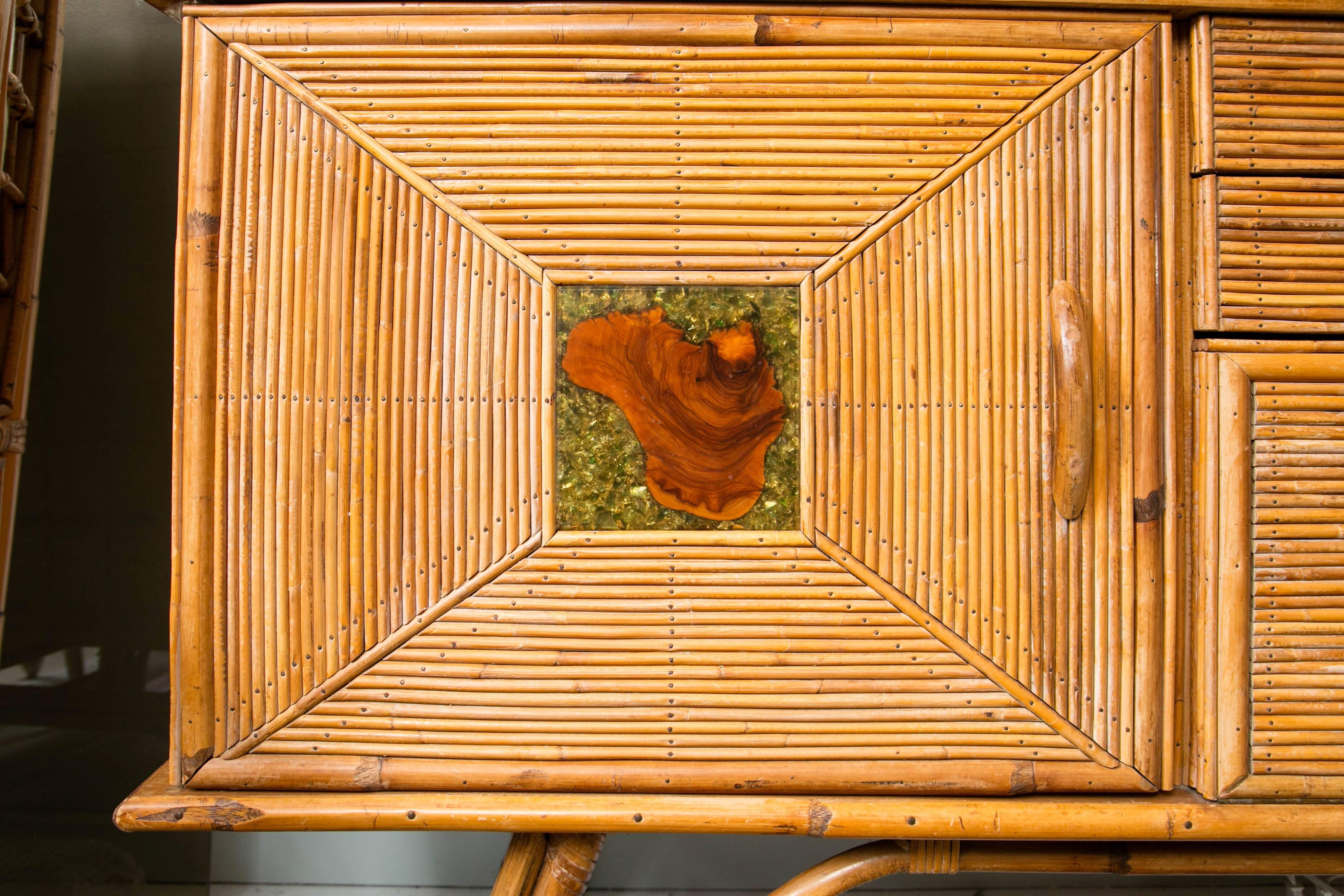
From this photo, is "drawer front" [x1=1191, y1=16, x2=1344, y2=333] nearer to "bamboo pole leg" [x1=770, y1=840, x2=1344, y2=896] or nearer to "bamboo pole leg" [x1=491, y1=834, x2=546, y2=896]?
"bamboo pole leg" [x1=770, y1=840, x2=1344, y2=896]

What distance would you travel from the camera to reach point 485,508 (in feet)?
3.97

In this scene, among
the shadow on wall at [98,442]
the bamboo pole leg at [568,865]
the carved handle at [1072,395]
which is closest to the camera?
the carved handle at [1072,395]

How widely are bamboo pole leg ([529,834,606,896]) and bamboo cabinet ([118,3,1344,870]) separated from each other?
147 mm

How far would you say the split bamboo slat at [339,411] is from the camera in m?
1.20

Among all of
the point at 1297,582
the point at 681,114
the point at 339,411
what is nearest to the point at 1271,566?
the point at 1297,582

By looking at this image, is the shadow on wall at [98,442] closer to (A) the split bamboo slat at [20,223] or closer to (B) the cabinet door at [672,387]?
(A) the split bamboo slat at [20,223]

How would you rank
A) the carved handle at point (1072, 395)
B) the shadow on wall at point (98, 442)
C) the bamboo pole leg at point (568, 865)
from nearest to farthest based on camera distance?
1. the carved handle at point (1072, 395)
2. the bamboo pole leg at point (568, 865)
3. the shadow on wall at point (98, 442)

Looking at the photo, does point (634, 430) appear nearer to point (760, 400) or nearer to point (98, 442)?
point (760, 400)

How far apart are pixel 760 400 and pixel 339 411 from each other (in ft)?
2.55

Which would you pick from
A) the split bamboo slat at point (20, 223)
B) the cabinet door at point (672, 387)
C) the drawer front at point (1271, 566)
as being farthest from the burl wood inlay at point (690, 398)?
the split bamboo slat at point (20, 223)

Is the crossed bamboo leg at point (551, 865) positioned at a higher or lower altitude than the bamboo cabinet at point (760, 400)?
lower

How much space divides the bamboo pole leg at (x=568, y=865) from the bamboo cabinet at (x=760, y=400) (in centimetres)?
15

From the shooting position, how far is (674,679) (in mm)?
1191

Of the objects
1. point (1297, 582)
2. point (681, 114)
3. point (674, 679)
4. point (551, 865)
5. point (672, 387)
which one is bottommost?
point (551, 865)
